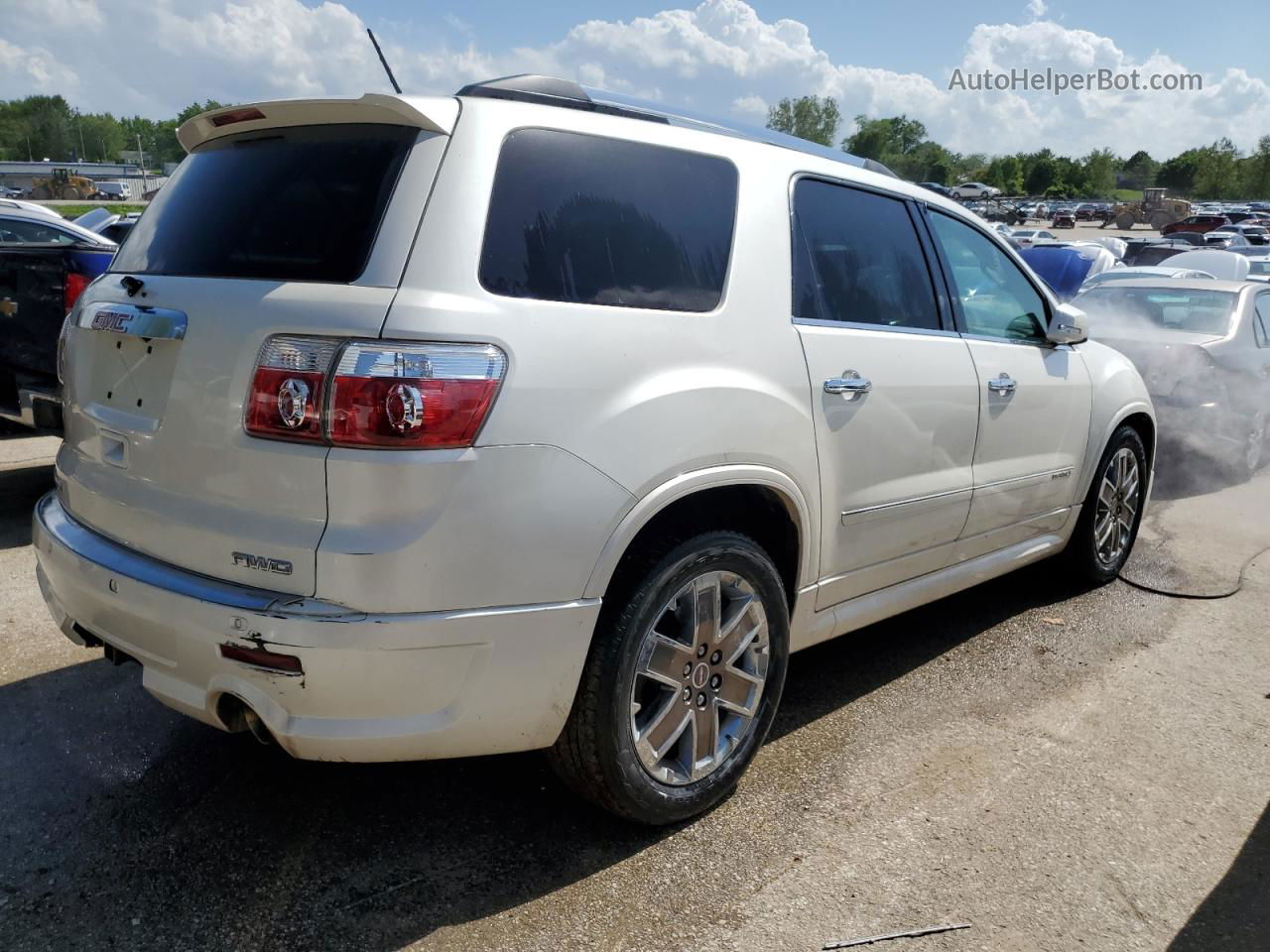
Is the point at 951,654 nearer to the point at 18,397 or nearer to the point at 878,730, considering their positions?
the point at 878,730

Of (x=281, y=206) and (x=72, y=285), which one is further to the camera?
(x=72, y=285)

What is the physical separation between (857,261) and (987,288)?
3.44 feet

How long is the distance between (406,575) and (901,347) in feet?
6.46

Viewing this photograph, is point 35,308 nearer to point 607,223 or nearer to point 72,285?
point 72,285

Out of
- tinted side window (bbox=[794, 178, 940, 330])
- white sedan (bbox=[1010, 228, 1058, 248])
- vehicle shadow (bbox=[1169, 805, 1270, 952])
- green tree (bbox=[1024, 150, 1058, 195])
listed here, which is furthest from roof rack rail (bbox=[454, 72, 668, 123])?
green tree (bbox=[1024, 150, 1058, 195])

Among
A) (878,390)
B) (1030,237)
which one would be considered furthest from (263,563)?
(1030,237)

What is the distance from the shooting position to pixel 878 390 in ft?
10.8

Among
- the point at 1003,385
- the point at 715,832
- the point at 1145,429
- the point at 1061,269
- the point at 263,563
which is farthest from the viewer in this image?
the point at 1061,269

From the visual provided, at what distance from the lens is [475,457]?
2.24 metres

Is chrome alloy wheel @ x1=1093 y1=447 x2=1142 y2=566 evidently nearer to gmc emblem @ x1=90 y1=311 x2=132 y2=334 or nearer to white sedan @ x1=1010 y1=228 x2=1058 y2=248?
gmc emblem @ x1=90 y1=311 x2=132 y2=334

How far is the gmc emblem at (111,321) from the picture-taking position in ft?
8.64

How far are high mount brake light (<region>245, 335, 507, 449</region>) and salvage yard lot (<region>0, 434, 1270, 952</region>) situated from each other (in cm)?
117

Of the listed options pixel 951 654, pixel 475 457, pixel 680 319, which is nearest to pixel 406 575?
pixel 475 457

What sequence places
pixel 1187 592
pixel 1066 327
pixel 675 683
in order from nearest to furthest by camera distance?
pixel 675 683 → pixel 1066 327 → pixel 1187 592
